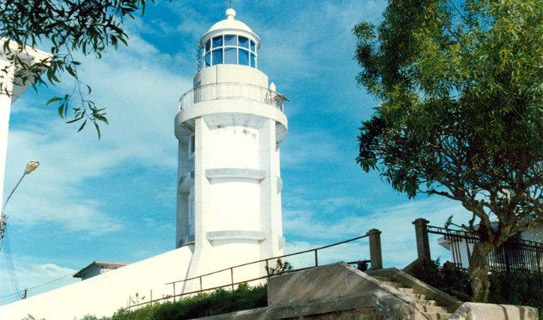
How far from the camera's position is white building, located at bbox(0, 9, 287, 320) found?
32562 mm

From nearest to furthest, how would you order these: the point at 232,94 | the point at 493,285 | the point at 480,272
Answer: the point at 480,272, the point at 493,285, the point at 232,94

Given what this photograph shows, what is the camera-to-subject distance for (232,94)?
35.3 meters

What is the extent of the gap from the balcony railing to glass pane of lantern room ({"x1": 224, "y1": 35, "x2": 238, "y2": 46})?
101 inches

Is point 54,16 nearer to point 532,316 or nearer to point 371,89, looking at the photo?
point 371,89

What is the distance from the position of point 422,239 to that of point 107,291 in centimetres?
1699

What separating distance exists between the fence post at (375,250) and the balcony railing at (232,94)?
17.4 metres

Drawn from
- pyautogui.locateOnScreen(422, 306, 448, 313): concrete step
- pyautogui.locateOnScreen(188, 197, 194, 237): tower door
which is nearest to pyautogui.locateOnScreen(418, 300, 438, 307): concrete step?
pyautogui.locateOnScreen(422, 306, 448, 313): concrete step

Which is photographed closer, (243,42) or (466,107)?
(466,107)

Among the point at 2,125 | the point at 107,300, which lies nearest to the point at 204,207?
the point at 107,300

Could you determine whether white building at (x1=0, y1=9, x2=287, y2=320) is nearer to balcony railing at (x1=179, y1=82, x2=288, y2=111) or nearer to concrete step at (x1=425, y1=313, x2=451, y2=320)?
balcony railing at (x1=179, y1=82, x2=288, y2=111)

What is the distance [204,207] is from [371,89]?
17.3 m

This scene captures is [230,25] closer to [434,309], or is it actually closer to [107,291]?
[107,291]

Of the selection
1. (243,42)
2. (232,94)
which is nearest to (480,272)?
(232,94)

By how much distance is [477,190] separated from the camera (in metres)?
17.6
